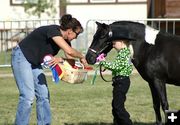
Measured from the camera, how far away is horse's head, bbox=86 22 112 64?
7445 mm

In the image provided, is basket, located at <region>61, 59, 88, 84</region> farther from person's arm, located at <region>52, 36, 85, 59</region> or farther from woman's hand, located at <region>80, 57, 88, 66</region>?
person's arm, located at <region>52, 36, 85, 59</region>

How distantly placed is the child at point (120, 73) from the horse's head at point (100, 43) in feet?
0.44

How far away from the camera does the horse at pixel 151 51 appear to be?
7426 millimetres

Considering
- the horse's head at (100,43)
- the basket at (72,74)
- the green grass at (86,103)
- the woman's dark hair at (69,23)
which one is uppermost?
the woman's dark hair at (69,23)

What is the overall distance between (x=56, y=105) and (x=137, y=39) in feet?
11.0

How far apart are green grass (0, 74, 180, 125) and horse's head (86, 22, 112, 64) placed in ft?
4.97

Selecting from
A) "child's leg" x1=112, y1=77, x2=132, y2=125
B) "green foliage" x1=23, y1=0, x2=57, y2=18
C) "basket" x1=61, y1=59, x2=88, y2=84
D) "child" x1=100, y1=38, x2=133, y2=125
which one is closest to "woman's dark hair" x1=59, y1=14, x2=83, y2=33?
"basket" x1=61, y1=59, x2=88, y2=84

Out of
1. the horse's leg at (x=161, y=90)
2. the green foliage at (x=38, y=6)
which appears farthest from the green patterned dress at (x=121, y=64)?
the green foliage at (x=38, y=6)

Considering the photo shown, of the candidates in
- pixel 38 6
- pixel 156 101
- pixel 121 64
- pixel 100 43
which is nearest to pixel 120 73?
pixel 121 64

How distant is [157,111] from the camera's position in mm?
7875

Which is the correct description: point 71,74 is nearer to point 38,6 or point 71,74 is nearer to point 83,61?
point 83,61

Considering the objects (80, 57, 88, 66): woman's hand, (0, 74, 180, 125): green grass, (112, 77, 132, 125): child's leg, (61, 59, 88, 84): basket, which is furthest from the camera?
(0, 74, 180, 125): green grass

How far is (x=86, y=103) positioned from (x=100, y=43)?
10.3ft

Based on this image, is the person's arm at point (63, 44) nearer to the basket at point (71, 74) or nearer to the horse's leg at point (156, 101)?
the basket at point (71, 74)
